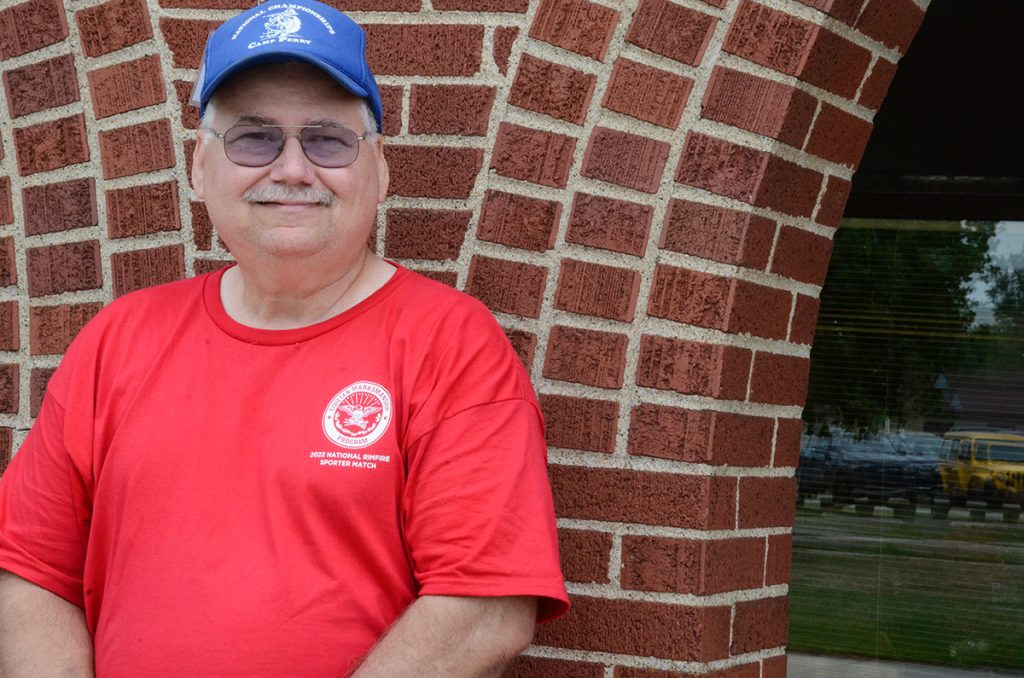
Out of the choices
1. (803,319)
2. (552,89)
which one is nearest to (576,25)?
(552,89)

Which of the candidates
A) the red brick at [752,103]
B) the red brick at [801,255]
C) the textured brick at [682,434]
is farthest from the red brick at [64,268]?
the red brick at [801,255]

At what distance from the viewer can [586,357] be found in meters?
2.14

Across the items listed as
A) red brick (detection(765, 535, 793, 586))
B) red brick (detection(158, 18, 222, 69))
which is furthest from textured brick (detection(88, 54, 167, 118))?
red brick (detection(765, 535, 793, 586))

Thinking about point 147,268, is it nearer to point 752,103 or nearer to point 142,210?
point 142,210

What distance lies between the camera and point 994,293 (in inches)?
154

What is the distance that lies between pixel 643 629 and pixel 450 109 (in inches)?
42.7

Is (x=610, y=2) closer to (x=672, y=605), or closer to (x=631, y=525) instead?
(x=631, y=525)

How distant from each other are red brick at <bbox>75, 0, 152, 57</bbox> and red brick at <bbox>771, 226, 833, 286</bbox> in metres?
1.28

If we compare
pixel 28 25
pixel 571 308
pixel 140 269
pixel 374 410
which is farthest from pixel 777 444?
pixel 28 25

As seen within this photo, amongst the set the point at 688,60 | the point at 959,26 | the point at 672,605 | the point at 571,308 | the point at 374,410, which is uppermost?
the point at 959,26

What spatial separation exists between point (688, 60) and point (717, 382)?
620 millimetres

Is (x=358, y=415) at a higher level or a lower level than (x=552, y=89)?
lower

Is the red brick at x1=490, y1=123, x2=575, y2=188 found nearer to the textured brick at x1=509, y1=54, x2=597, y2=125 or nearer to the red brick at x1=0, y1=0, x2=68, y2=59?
the textured brick at x1=509, y1=54, x2=597, y2=125

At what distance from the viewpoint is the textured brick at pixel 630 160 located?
7.01 feet
